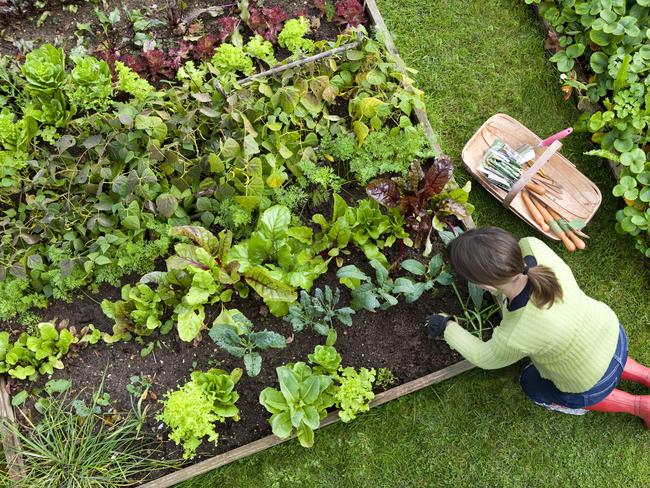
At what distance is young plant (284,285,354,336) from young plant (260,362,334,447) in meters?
0.26

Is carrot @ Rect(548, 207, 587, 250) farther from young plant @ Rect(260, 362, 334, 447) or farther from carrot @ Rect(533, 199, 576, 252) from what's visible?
young plant @ Rect(260, 362, 334, 447)

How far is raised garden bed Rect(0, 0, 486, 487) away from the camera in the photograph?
3230 mm

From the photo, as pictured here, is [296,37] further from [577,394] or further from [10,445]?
[10,445]

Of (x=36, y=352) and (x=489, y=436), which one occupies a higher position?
(x=36, y=352)

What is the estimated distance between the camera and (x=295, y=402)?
10.0ft

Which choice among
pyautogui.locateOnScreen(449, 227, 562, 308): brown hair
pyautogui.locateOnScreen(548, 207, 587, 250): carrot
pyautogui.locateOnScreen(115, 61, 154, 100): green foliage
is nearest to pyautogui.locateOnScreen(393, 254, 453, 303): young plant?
pyautogui.locateOnScreen(449, 227, 562, 308): brown hair

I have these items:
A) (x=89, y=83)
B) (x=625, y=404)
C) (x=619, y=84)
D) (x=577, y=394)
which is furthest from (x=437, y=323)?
(x=89, y=83)

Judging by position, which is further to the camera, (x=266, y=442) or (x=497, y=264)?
(x=266, y=442)

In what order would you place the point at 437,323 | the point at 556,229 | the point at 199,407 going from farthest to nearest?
the point at 556,229 < the point at 437,323 < the point at 199,407

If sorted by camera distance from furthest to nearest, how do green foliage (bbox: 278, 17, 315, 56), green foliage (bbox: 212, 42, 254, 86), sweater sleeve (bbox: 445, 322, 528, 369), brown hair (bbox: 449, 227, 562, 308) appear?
green foliage (bbox: 278, 17, 315, 56) < green foliage (bbox: 212, 42, 254, 86) < sweater sleeve (bbox: 445, 322, 528, 369) < brown hair (bbox: 449, 227, 562, 308)

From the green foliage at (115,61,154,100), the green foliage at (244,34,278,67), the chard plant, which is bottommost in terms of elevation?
the chard plant

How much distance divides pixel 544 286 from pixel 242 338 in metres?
1.57

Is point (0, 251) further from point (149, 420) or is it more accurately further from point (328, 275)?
point (328, 275)

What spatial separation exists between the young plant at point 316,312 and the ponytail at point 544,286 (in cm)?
100
